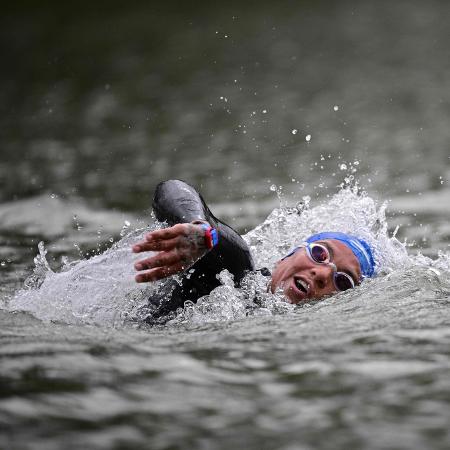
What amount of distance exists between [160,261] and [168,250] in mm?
86

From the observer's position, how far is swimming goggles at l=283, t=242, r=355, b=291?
19.0ft

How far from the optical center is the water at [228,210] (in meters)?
3.50

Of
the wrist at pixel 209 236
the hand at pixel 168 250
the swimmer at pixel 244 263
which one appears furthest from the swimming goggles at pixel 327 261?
the hand at pixel 168 250

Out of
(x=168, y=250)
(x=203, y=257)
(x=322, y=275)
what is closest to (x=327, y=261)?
(x=322, y=275)

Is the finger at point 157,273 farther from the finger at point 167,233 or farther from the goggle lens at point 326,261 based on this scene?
the goggle lens at point 326,261

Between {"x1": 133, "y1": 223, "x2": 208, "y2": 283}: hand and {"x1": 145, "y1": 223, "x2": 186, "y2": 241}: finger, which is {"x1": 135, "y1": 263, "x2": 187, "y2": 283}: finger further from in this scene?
{"x1": 145, "y1": 223, "x2": 186, "y2": 241}: finger

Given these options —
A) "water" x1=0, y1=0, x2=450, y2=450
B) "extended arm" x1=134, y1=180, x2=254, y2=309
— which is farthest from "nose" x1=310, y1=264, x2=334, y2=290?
"extended arm" x1=134, y1=180, x2=254, y2=309

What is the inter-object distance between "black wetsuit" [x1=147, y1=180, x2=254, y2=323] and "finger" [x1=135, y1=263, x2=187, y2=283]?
2.23ft

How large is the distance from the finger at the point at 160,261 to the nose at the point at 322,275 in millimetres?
1239

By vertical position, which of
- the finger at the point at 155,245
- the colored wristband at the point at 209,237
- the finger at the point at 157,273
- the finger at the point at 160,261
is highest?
the colored wristband at the point at 209,237

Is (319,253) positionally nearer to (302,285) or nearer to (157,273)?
(302,285)

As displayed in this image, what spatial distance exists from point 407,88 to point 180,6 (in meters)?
6.65

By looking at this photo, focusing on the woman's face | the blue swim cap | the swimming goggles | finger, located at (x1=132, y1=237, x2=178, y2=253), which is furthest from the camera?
the blue swim cap

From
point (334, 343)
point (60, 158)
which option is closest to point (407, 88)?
point (60, 158)
